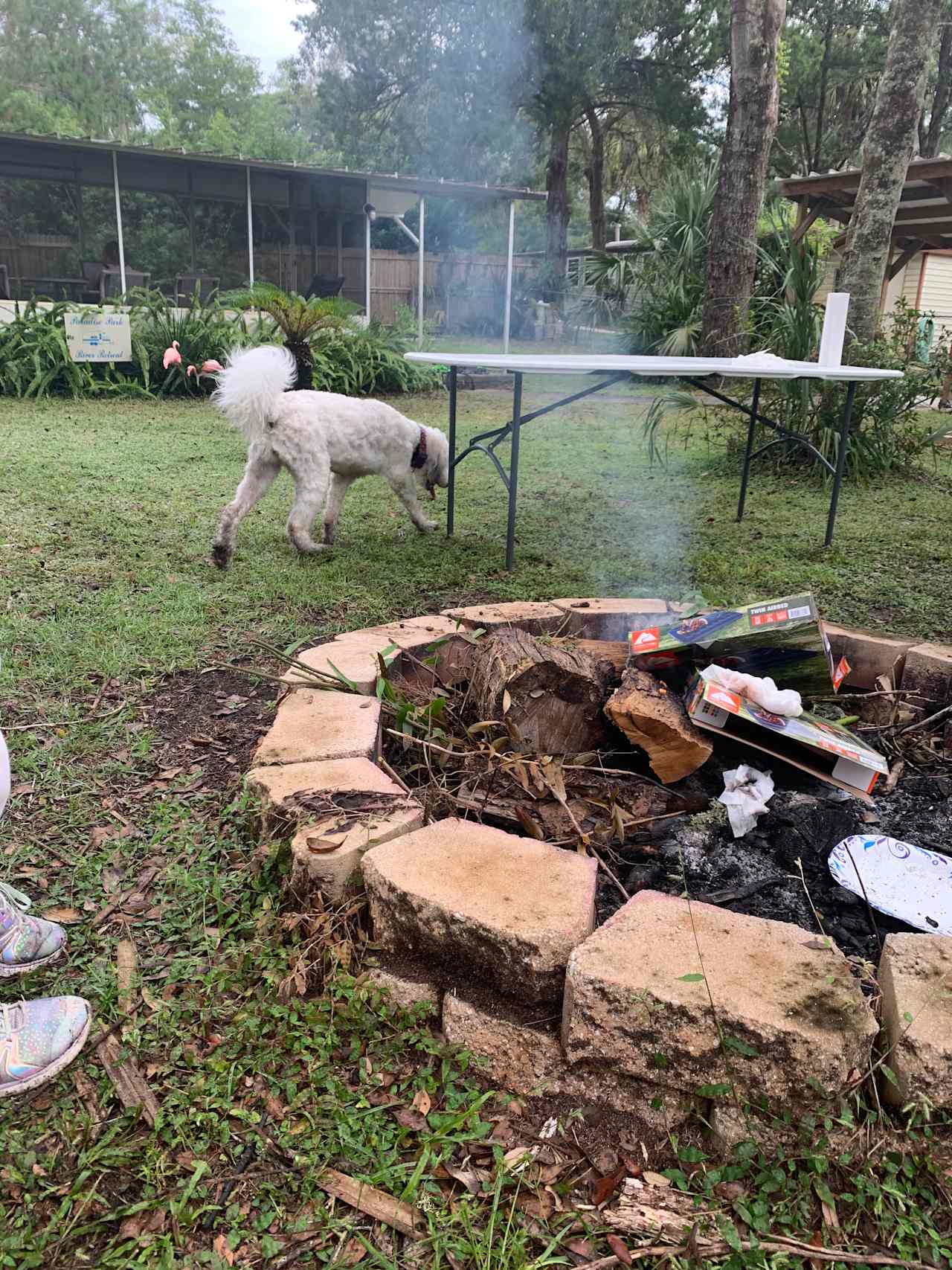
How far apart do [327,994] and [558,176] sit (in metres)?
21.5

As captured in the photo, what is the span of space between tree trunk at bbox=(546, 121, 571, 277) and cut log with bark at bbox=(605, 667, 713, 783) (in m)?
19.6

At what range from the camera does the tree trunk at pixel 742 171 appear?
8.27 metres

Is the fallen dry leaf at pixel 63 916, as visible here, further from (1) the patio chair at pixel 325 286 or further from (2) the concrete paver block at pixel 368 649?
(1) the patio chair at pixel 325 286

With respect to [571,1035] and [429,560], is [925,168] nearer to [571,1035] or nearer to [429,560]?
[429,560]

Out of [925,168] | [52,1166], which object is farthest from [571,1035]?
[925,168]

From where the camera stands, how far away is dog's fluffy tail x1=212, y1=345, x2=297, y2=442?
13.2 feet

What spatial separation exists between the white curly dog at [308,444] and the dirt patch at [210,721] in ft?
4.53

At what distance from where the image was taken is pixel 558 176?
19938 millimetres

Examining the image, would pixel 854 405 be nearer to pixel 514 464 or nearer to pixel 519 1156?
pixel 514 464

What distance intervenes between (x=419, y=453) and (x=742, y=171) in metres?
6.19

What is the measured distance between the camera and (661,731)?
1.99 metres

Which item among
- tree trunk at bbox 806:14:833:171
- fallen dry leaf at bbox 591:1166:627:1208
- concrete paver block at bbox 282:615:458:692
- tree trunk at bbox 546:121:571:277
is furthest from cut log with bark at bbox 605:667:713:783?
tree trunk at bbox 806:14:833:171

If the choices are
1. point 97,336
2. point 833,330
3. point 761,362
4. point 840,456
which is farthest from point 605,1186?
point 97,336

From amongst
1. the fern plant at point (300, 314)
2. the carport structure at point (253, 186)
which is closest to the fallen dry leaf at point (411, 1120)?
the fern plant at point (300, 314)
